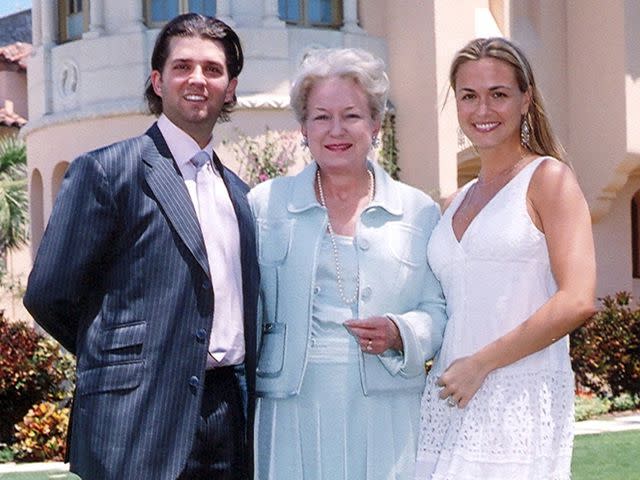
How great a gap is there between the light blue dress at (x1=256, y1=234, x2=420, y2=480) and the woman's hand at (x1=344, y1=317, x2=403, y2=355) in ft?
0.40

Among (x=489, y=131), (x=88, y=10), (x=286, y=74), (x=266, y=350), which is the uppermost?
(x=88, y=10)

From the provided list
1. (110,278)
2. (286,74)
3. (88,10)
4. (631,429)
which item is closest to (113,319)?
(110,278)

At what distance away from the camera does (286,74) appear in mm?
14633

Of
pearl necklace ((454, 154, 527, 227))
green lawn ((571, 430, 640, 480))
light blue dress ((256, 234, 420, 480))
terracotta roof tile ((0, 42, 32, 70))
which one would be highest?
terracotta roof tile ((0, 42, 32, 70))

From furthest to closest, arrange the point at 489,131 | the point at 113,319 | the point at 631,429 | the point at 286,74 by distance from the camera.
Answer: the point at 286,74
the point at 631,429
the point at 489,131
the point at 113,319

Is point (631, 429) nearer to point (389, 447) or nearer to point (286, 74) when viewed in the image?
point (286, 74)

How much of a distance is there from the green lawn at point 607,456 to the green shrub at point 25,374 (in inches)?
183

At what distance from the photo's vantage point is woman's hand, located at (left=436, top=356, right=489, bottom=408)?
376 cm

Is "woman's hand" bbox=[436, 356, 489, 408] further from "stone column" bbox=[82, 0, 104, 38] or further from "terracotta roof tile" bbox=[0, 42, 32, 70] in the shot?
"terracotta roof tile" bbox=[0, 42, 32, 70]

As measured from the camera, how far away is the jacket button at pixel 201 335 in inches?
149

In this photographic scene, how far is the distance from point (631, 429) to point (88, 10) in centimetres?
887

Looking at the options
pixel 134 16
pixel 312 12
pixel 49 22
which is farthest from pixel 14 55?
pixel 312 12

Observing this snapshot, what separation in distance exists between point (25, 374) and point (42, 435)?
0.78m

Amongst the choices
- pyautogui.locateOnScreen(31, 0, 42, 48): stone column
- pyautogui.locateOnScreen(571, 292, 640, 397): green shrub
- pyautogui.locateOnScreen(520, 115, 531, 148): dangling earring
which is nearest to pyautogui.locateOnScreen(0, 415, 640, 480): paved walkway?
pyautogui.locateOnScreen(571, 292, 640, 397): green shrub
